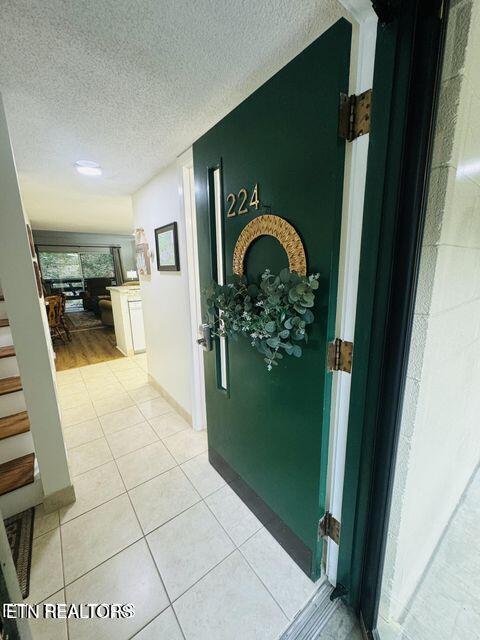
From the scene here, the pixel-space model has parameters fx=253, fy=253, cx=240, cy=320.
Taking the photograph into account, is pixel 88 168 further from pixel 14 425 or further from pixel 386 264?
pixel 386 264

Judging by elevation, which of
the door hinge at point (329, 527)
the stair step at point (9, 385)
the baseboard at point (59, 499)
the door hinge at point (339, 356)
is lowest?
the baseboard at point (59, 499)

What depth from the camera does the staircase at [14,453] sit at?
1.45 m

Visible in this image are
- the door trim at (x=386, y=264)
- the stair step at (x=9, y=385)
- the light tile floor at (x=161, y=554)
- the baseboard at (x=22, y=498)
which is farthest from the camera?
the stair step at (x=9, y=385)

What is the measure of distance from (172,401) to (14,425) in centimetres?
124

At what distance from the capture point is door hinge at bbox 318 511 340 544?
41.1 inches

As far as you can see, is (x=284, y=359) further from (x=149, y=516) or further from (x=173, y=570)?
(x=149, y=516)

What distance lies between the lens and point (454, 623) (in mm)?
1038

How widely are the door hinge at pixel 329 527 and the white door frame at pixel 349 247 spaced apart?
22 millimetres

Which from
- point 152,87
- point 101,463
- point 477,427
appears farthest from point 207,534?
point 152,87

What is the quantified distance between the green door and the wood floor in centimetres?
318

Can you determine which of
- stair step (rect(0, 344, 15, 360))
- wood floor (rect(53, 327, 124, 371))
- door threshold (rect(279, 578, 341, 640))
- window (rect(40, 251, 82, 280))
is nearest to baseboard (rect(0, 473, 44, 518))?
stair step (rect(0, 344, 15, 360))

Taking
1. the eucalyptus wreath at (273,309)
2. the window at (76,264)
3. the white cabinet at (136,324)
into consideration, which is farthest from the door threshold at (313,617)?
the window at (76,264)

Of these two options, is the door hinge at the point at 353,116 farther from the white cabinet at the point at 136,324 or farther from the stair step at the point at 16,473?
the white cabinet at the point at 136,324

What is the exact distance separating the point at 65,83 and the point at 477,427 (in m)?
2.70
